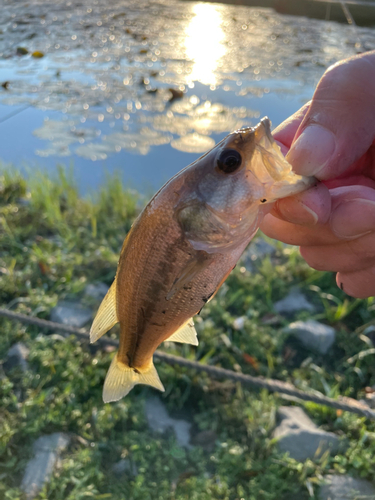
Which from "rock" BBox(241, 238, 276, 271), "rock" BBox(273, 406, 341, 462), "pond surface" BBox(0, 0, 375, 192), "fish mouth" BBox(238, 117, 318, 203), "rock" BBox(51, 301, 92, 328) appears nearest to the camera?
"fish mouth" BBox(238, 117, 318, 203)

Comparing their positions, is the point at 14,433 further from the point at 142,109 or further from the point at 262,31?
the point at 262,31

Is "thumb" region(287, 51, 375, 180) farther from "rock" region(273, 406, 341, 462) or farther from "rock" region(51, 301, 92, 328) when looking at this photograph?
"rock" region(51, 301, 92, 328)

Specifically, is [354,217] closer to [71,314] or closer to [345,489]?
[345,489]

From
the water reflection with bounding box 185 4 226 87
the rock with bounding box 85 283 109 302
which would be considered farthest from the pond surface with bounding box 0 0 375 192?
the rock with bounding box 85 283 109 302

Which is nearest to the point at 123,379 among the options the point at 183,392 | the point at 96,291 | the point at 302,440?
the point at 183,392

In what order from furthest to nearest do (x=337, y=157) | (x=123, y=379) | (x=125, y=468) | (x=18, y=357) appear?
(x=18, y=357), (x=125, y=468), (x=123, y=379), (x=337, y=157)

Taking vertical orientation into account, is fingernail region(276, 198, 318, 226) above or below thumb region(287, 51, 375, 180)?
below

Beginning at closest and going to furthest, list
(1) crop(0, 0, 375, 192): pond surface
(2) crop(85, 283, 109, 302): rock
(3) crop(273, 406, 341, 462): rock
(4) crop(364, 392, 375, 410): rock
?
(3) crop(273, 406, 341, 462): rock
(4) crop(364, 392, 375, 410): rock
(2) crop(85, 283, 109, 302): rock
(1) crop(0, 0, 375, 192): pond surface
